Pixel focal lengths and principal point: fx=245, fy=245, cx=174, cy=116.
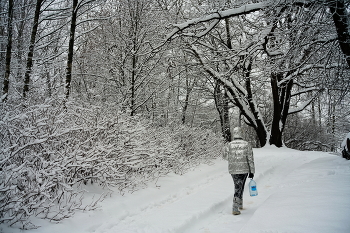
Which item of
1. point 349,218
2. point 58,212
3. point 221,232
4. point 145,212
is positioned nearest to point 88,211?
point 58,212

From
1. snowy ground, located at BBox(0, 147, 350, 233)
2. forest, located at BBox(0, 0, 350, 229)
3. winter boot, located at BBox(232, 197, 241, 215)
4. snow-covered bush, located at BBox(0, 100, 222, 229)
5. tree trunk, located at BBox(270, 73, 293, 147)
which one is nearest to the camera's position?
snowy ground, located at BBox(0, 147, 350, 233)

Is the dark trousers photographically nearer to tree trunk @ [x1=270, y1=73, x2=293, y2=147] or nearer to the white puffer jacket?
the white puffer jacket

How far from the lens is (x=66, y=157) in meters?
4.31

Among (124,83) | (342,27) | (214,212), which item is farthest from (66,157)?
(124,83)

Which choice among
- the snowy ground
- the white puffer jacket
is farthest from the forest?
the white puffer jacket

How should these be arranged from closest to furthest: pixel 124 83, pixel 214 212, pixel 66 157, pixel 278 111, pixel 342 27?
pixel 66 157 < pixel 214 212 < pixel 342 27 < pixel 124 83 < pixel 278 111

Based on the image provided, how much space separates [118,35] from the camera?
1162 centimetres

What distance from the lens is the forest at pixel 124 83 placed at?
427cm

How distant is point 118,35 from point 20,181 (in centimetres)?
914

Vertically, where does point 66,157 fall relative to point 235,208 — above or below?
above

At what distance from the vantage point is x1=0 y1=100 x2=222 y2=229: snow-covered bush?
3680mm

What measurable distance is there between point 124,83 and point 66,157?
774 cm

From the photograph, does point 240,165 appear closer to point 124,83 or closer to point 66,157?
point 66,157

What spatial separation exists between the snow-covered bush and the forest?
33 millimetres
